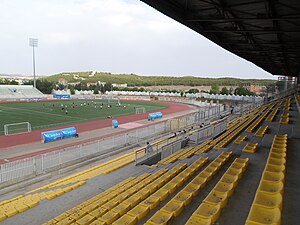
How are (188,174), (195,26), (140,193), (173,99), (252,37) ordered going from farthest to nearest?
(173,99) < (252,37) < (195,26) < (188,174) < (140,193)

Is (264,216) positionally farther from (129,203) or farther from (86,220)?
(86,220)

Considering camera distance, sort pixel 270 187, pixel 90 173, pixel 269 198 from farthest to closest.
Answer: pixel 90 173 < pixel 270 187 < pixel 269 198

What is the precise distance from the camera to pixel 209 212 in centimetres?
413

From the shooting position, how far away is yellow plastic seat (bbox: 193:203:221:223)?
3.98m

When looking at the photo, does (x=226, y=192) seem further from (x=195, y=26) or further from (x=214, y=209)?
(x=195, y=26)

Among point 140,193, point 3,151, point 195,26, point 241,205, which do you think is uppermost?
point 195,26

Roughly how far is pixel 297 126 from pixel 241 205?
9647 mm

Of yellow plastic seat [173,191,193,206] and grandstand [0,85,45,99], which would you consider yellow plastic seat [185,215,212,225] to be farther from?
grandstand [0,85,45,99]

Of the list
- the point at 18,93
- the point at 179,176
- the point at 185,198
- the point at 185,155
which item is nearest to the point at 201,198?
the point at 185,198

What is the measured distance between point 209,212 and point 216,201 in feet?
1.48

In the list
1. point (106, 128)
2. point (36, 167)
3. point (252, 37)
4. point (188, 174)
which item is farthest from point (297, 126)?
point (106, 128)

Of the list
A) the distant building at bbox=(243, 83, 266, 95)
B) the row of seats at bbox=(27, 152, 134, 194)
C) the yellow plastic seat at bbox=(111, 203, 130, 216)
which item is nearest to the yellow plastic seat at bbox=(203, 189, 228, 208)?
the yellow plastic seat at bbox=(111, 203, 130, 216)

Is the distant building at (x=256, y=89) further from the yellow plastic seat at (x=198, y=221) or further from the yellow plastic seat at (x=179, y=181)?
the yellow plastic seat at (x=198, y=221)

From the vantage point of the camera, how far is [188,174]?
695cm
